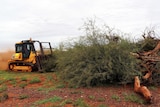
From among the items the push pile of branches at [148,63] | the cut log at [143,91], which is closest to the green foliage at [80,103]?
the cut log at [143,91]

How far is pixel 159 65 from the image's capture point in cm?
1242

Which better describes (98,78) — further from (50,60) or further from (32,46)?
(32,46)

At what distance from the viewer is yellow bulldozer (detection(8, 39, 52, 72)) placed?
19234 millimetres

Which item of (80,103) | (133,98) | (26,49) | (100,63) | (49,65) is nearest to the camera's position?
(80,103)

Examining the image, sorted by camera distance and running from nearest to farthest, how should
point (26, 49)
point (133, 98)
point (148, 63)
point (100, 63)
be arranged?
point (133, 98)
point (100, 63)
point (148, 63)
point (26, 49)

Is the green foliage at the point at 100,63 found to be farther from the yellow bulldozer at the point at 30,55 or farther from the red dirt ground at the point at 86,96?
the yellow bulldozer at the point at 30,55

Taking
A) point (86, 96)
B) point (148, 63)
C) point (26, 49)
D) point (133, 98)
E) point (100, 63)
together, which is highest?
point (26, 49)

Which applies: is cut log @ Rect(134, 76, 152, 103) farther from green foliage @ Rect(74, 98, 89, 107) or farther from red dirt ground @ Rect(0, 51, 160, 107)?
green foliage @ Rect(74, 98, 89, 107)

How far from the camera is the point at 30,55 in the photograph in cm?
1973

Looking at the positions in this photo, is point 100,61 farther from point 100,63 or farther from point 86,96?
point 86,96

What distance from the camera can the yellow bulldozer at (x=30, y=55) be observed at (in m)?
19.2

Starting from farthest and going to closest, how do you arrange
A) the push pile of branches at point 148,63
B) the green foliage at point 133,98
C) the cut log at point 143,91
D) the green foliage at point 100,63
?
the push pile of branches at point 148,63
the green foliage at point 100,63
the green foliage at point 133,98
the cut log at point 143,91

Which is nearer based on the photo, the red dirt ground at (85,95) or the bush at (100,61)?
the red dirt ground at (85,95)

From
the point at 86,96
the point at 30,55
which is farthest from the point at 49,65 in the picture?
the point at 86,96
